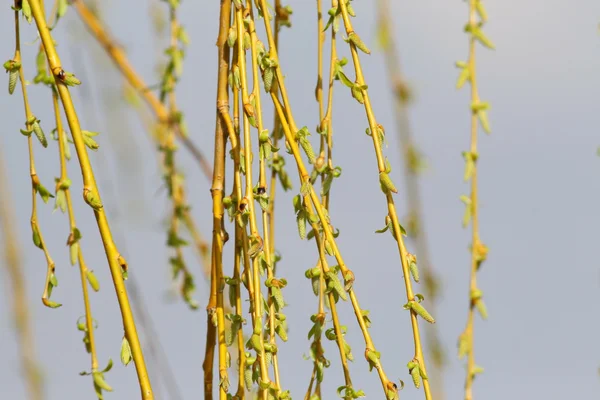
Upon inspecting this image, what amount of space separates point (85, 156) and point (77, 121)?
34 mm

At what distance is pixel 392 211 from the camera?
87 cm

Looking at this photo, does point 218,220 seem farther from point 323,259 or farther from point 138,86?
point 138,86

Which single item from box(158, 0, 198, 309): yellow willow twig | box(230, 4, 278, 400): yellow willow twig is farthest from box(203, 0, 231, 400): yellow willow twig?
box(158, 0, 198, 309): yellow willow twig

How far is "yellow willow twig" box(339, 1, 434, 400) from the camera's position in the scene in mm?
836

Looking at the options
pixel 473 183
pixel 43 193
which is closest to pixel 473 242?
pixel 473 183

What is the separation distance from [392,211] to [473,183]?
0.13 metres

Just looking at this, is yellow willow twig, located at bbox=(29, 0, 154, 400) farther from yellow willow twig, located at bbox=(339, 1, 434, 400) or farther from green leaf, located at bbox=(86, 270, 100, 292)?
yellow willow twig, located at bbox=(339, 1, 434, 400)

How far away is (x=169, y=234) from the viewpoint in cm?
134

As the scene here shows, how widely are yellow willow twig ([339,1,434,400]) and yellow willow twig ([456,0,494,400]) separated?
8cm

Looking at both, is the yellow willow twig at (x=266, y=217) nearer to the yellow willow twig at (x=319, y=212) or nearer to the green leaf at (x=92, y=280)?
the yellow willow twig at (x=319, y=212)

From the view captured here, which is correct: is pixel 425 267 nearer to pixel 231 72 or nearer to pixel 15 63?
pixel 231 72

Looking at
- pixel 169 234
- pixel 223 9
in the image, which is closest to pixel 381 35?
pixel 223 9

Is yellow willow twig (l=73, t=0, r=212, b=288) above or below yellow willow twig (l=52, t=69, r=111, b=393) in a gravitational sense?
above

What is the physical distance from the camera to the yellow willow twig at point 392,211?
84cm
